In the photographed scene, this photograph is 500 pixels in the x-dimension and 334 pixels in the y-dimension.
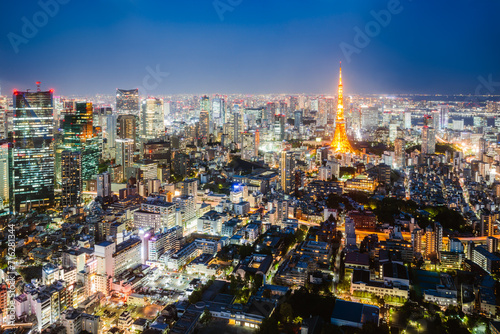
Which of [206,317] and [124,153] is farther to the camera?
[124,153]

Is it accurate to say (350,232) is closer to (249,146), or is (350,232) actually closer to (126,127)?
(249,146)

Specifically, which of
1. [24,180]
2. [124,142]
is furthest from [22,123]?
[124,142]

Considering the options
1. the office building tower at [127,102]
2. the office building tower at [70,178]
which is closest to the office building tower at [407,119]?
the office building tower at [127,102]

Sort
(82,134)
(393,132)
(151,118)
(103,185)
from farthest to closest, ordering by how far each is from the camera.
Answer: (393,132), (151,118), (82,134), (103,185)

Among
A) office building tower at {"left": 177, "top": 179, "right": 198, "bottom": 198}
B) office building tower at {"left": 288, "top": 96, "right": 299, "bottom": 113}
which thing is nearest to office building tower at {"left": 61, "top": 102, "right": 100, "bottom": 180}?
office building tower at {"left": 177, "top": 179, "right": 198, "bottom": 198}

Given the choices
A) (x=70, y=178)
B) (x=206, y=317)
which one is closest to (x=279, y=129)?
(x=70, y=178)

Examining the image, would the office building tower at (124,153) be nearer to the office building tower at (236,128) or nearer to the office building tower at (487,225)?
the office building tower at (236,128)

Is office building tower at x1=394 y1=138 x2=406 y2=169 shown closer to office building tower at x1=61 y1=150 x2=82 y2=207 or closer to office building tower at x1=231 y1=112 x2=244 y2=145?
office building tower at x1=231 y1=112 x2=244 y2=145
